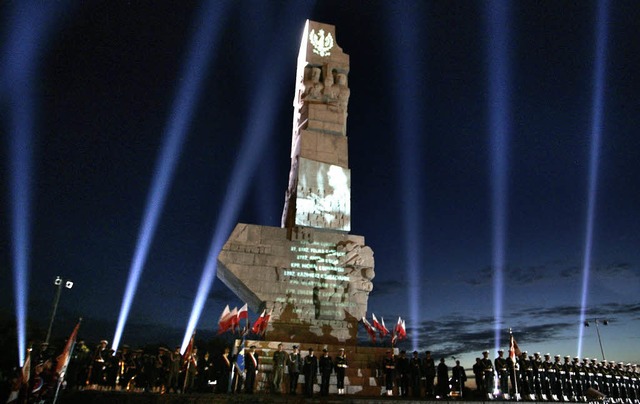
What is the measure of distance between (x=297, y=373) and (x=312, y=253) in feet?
15.2

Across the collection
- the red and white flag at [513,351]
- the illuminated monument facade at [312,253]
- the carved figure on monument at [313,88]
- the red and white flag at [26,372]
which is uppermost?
the carved figure on monument at [313,88]

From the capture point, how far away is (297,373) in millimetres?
11211

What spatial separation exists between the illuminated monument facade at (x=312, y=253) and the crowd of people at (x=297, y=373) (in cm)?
147

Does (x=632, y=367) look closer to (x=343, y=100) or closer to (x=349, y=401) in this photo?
(x=349, y=401)

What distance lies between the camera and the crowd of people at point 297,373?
435 inches

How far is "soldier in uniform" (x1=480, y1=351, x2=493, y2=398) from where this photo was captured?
1202 centimetres

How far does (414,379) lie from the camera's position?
11.9 m

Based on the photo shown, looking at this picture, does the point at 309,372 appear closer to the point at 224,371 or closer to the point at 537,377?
the point at 224,371

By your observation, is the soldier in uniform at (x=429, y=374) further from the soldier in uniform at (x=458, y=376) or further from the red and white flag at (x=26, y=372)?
the red and white flag at (x=26, y=372)

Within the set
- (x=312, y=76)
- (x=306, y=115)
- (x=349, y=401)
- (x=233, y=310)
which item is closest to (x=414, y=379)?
(x=349, y=401)

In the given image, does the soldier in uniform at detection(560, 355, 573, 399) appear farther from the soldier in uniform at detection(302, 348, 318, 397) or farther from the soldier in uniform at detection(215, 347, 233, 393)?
the soldier in uniform at detection(215, 347, 233, 393)

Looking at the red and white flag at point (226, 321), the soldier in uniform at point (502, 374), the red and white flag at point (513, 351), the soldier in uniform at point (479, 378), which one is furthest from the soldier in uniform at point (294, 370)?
the red and white flag at point (513, 351)

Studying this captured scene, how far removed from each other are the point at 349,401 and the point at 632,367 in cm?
1144

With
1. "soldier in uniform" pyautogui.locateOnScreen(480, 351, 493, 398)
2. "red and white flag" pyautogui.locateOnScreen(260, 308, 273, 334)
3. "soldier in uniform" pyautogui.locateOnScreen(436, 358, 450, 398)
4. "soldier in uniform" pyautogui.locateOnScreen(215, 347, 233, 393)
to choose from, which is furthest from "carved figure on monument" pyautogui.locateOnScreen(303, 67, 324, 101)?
"soldier in uniform" pyautogui.locateOnScreen(480, 351, 493, 398)
